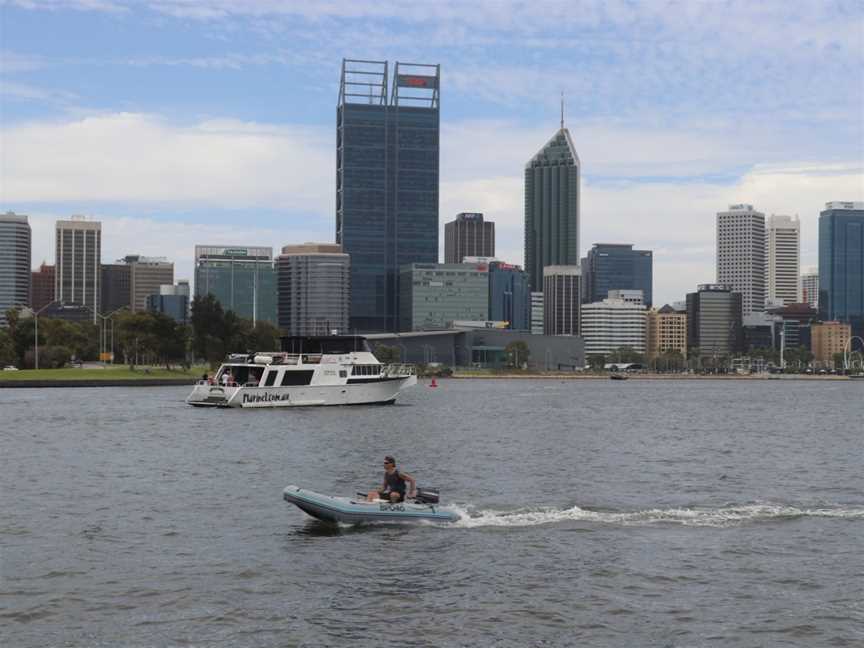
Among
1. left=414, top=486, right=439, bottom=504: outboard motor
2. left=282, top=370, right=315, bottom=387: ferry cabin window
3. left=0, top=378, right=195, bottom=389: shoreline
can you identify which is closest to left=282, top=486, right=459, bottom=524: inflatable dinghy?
left=414, top=486, right=439, bottom=504: outboard motor

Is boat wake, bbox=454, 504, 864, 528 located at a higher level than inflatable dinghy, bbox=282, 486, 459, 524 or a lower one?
lower

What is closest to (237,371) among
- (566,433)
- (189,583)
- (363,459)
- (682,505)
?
(566,433)

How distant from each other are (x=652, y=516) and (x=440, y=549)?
1147 cm

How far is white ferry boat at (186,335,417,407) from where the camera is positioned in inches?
4838

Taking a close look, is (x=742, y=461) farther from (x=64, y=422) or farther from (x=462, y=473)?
(x=64, y=422)

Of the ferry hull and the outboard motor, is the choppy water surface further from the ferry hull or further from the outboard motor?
the ferry hull

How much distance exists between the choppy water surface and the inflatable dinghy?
0.49 meters

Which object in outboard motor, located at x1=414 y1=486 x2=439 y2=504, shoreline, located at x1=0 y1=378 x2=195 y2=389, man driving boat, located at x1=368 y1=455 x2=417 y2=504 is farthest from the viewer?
shoreline, located at x1=0 y1=378 x2=195 y2=389

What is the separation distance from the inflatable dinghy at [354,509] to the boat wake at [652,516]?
2032mm

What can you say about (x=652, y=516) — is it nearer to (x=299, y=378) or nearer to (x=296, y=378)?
(x=299, y=378)

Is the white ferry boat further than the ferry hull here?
Yes

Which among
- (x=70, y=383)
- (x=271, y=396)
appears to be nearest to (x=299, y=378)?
(x=271, y=396)

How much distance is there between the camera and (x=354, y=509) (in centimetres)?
4372

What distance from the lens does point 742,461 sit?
7412cm
